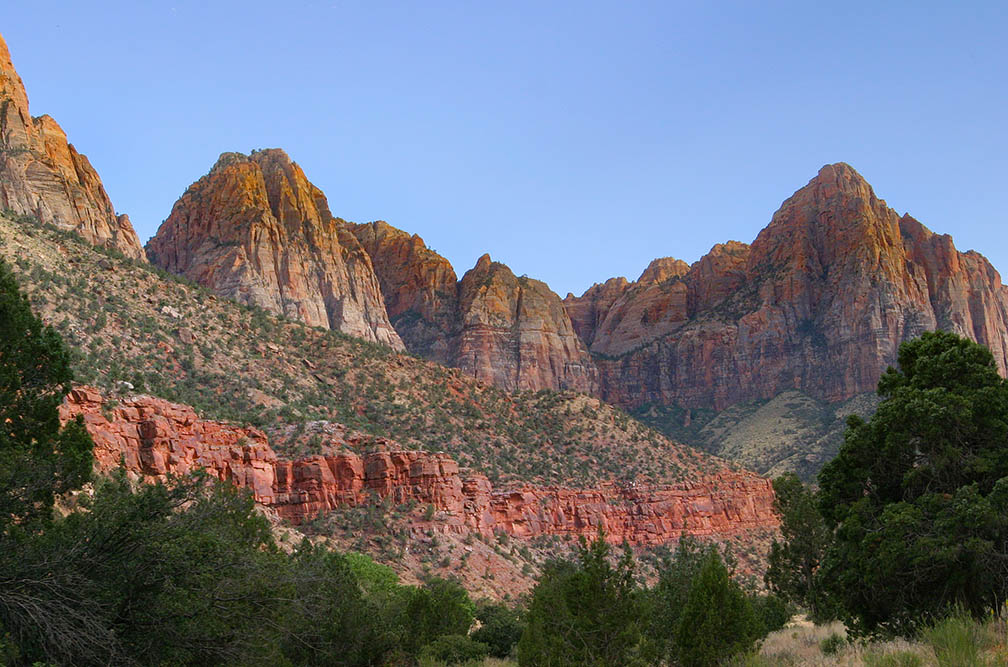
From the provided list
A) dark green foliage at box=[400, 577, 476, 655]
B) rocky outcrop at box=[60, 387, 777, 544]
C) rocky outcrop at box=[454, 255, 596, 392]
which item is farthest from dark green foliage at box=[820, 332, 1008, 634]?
rocky outcrop at box=[454, 255, 596, 392]

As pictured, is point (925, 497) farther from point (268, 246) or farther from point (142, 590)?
point (268, 246)

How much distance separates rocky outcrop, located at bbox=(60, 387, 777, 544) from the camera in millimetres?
37500

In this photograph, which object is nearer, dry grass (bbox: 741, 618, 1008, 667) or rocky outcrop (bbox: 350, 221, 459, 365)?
dry grass (bbox: 741, 618, 1008, 667)

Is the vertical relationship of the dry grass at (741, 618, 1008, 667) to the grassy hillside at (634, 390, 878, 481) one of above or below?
below

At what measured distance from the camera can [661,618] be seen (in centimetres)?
2373

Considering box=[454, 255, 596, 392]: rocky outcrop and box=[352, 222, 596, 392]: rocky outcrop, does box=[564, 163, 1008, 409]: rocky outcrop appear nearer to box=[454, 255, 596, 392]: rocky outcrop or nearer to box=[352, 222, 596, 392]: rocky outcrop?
box=[454, 255, 596, 392]: rocky outcrop

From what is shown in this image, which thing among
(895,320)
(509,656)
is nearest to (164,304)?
(509,656)

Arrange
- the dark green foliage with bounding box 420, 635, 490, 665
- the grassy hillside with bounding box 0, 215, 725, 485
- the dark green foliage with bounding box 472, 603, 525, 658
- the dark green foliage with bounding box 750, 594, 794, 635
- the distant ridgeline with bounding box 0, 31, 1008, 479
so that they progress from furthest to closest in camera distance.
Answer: the distant ridgeline with bounding box 0, 31, 1008, 479 < the grassy hillside with bounding box 0, 215, 725, 485 < the dark green foliage with bounding box 472, 603, 525, 658 < the dark green foliage with bounding box 750, 594, 794, 635 < the dark green foliage with bounding box 420, 635, 490, 665

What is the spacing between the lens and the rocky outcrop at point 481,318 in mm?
135125

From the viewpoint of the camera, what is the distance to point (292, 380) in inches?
2250

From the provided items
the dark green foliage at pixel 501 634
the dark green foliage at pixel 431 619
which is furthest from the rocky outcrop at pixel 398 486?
the dark green foliage at pixel 501 634

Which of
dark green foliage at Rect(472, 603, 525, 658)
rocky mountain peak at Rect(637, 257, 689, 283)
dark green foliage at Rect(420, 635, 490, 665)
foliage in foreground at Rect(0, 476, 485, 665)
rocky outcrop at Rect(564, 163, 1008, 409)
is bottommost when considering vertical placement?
dark green foliage at Rect(472, 603, 525, 658)

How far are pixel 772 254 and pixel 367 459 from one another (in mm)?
105793

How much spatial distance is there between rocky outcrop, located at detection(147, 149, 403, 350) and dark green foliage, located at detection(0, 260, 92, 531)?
237ft
